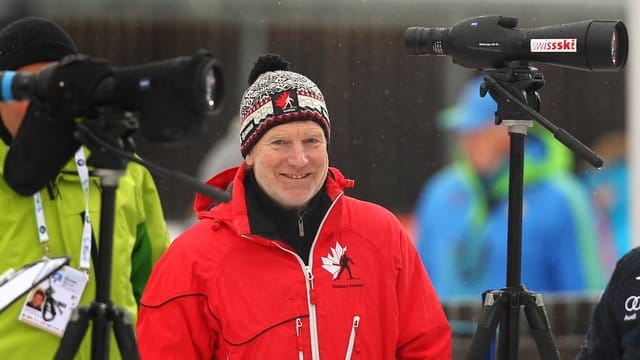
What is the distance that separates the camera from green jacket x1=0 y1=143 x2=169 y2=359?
2883mm

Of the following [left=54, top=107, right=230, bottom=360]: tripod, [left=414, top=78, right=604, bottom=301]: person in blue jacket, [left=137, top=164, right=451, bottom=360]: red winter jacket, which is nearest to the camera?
[left=54, top=107, right=230, bottom=360]: tripod

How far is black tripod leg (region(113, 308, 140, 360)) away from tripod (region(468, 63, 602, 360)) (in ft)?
2.92

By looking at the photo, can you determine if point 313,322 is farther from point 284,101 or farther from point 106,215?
point 106,215

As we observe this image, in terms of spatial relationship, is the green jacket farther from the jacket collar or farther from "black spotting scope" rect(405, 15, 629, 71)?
"black spotting scope" rect(405, 15, 629, 71)

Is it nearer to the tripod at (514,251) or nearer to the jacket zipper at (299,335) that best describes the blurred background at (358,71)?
the jacket zipper at (299,335)

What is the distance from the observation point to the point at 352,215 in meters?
2.93

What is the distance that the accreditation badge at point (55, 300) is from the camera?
2.89 meters

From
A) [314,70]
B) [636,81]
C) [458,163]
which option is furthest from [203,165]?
[636,81]

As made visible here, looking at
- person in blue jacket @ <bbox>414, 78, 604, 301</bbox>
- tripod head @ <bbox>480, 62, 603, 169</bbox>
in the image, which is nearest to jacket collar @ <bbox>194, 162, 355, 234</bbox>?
tripod head @ <bbox>480, 62, 603, 169</bbox>

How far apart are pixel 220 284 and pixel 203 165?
231 cm

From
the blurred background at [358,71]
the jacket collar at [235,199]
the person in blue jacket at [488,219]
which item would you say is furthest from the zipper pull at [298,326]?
the person in blue jacket at [488,219]

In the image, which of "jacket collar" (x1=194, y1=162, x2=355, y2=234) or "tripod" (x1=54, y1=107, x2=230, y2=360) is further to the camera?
"jacket collar" (x1=194, y1=162, x2=355, y2=234)

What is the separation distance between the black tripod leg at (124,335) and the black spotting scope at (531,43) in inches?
44.4

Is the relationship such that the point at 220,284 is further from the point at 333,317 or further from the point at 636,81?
the point at 636,81
